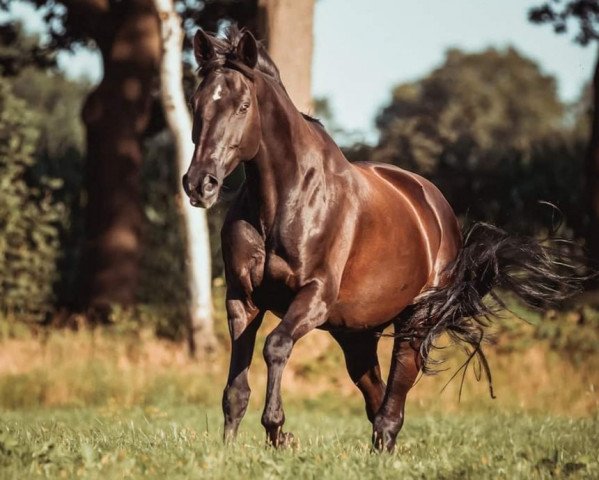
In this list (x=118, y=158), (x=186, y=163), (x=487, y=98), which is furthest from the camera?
(x=487, y=98)

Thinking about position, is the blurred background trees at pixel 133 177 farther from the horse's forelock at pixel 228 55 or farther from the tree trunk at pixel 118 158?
the horse's forelock at pixel 228 55

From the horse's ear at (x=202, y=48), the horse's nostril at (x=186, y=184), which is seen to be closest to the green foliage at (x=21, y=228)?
the horse's ear at (x=202, y=48)

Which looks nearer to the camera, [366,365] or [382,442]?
[382,442]

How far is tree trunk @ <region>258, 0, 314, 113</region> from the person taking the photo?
14.5m

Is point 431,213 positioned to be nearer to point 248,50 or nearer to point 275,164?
point 275,164

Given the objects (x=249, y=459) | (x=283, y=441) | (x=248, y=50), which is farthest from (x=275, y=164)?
(x=249, y=459)

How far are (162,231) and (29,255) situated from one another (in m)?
2.31

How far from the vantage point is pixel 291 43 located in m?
14.6

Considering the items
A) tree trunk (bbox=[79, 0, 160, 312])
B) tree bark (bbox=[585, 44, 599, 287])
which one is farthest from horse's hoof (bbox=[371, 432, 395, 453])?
tree trunk (bbox=[79, 0, 160, 312])

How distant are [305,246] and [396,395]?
1770mm

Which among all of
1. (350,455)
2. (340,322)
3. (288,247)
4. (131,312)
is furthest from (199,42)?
(131,312)

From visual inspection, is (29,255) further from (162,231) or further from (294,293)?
(294,293)

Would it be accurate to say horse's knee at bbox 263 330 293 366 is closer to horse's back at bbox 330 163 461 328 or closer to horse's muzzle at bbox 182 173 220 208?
horse's back at bbox 330 163 461 328

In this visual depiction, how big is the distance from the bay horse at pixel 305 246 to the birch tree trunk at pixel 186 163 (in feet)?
20.2
